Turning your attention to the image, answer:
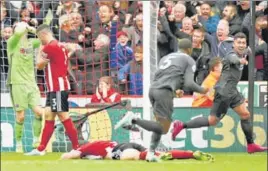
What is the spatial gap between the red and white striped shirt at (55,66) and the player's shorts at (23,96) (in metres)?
1.87

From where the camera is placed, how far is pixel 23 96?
695 inches

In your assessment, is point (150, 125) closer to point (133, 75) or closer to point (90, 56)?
point (133, 75)

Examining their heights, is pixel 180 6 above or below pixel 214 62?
above

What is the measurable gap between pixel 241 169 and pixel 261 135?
490cm

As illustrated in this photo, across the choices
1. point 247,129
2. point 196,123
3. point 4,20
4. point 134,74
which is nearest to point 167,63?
point 196,123

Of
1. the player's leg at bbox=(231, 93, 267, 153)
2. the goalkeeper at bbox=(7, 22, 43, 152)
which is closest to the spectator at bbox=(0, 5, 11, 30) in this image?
the goalkeeper at bbox=(7, 22, 43, 152)

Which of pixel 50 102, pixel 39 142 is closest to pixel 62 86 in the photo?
pixel 50 102

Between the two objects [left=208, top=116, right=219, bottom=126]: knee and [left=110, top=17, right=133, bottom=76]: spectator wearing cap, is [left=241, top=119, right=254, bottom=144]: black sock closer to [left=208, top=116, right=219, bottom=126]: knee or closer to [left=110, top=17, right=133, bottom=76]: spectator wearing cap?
[left=208, top=116, right=219, bottom=126]: knee

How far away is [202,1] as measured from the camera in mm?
18672

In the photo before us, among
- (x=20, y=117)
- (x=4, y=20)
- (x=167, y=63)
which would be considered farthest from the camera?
(x=4, y=20)

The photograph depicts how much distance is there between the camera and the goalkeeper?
57.5ft

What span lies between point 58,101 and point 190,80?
2.70m

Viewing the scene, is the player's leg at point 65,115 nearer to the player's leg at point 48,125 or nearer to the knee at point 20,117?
the player's leg at point 48,125

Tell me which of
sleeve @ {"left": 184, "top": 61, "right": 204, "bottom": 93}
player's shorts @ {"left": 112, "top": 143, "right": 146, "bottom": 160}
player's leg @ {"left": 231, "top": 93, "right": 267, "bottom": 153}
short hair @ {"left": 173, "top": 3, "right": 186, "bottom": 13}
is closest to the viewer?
sleeve @ {"left": 184, "top": 61, "right": 204, "bottom": 93}
